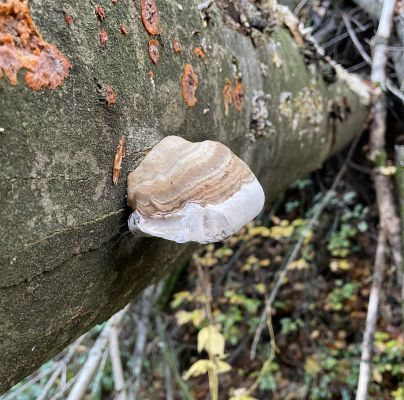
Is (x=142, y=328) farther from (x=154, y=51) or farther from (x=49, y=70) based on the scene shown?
(x=49, y=70)

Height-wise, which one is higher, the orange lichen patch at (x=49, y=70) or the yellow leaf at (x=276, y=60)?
the orange lichen patch at (x=49, y=70)

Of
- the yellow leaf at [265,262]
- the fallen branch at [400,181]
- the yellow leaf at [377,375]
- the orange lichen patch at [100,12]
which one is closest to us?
the orange lichen patch at [100,12]

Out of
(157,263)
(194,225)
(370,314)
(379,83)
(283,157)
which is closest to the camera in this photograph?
(194,225)

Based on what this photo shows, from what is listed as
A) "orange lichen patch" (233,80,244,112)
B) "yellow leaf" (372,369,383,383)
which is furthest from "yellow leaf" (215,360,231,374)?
"yellow leaf" (372,369,383,383)

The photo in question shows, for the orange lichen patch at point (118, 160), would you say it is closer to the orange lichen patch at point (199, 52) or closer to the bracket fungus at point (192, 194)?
the bracket fungus at point (192, 194)

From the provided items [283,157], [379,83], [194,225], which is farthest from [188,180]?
[379,83]

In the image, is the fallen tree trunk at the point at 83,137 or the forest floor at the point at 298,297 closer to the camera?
the fallen tree trunk at the point at 83,137

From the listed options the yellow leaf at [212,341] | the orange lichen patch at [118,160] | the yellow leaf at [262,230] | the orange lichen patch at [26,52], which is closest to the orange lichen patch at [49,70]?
the orange lichen patch at [26,52]

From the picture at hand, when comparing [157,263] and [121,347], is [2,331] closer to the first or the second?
[157,263]
